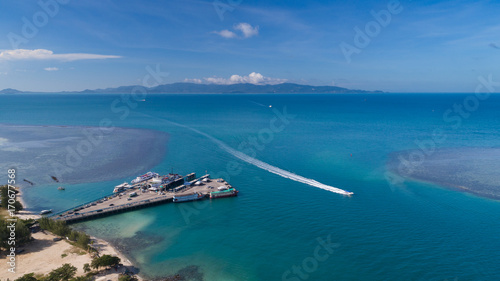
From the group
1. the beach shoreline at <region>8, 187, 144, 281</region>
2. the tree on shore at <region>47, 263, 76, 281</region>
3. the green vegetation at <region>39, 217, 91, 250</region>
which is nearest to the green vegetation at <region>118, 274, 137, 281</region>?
the beach shoreline at <region>8, 187, 144, 281</region>

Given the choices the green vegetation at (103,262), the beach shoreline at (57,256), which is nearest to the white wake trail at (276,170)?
the beach shoreline at (57,256)

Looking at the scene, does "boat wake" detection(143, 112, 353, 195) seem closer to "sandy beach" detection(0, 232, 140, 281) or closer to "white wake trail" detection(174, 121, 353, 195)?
"white wake trail" detection(174, 121, 353, 195)

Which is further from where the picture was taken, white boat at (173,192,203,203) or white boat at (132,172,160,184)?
white boat at (132,172,160,184)

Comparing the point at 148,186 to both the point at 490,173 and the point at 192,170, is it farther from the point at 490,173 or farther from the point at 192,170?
the point at 490,173

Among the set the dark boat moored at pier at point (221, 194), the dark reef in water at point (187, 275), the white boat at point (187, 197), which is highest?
the dark boat moored at pier at point (221, 194)

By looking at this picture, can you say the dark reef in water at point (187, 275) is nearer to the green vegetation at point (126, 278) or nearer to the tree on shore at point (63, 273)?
the green vegetation at point (126, 278)
